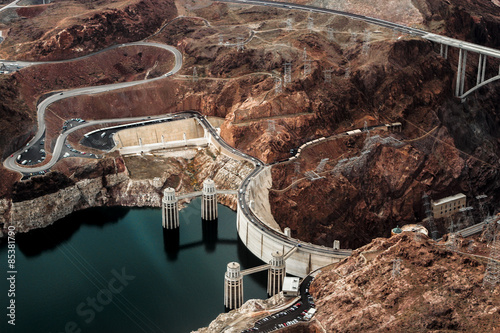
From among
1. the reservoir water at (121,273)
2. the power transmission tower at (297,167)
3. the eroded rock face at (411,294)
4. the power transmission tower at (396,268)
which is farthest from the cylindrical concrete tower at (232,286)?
the power transmission tower at (297,167)

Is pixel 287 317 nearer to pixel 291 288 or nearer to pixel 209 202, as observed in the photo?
pixel 291 288

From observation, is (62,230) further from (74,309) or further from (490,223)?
(490,223)

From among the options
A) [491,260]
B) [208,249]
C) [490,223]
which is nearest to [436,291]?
[491,260]

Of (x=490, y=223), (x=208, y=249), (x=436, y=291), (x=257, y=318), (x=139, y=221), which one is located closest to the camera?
(x=436, y=291)

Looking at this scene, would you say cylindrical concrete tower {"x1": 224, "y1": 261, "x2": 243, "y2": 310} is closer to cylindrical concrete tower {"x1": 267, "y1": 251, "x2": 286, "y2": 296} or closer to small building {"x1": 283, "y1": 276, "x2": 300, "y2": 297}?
cylindrical concrete tower {"x1": 267, "y1": 251, "x2": 286, "y2": 296}

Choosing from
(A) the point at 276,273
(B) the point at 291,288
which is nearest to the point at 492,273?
(B) the point at 291,288

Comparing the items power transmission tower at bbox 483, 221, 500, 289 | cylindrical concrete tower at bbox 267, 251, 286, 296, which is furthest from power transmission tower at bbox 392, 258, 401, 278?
cylindrical concrete tower at bbox 267, 251, 286, 296

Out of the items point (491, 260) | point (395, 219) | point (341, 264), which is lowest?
point (395, 219)

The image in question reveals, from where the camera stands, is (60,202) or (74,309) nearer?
(74,309)
